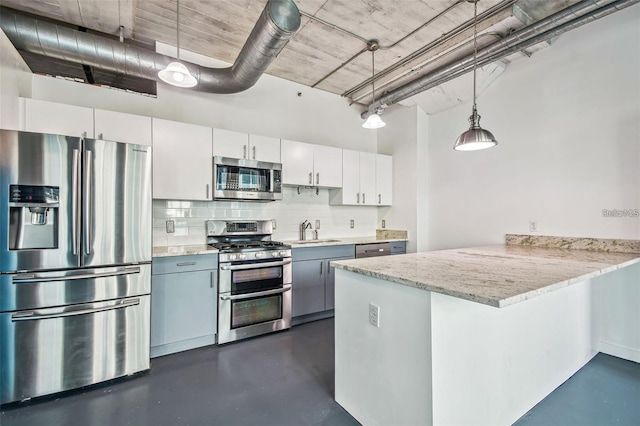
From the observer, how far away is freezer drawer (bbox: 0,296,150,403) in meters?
1.95

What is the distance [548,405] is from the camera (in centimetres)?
195

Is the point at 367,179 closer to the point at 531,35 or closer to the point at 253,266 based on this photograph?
the point at 253,266

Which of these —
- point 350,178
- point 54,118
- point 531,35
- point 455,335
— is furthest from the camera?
point 350,178

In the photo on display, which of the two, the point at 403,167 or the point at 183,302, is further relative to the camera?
the point at 403,167

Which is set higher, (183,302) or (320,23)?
(320,23)

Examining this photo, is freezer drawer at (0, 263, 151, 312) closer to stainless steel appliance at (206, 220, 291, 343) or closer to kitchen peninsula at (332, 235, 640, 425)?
stainless steel appliance at (206, 220, 291, 343)

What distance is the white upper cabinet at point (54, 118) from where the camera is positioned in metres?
2.42

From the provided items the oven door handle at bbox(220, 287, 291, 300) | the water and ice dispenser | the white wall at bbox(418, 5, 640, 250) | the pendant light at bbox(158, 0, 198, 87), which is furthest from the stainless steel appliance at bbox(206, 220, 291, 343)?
the white wall at bbox(418, 5, 640, 250)

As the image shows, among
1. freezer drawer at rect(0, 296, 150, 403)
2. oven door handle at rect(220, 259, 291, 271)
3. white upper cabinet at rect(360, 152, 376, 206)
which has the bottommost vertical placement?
freezer drawer at rect(0, 296, 150, 403)

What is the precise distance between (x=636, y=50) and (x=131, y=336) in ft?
15.9

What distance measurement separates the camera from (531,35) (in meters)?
2.66

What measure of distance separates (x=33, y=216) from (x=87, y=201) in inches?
12.3

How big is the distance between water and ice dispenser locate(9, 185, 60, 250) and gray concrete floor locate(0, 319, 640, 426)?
3.59ft

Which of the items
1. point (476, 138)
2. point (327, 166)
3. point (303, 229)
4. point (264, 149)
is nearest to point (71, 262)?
point (264, 149)
